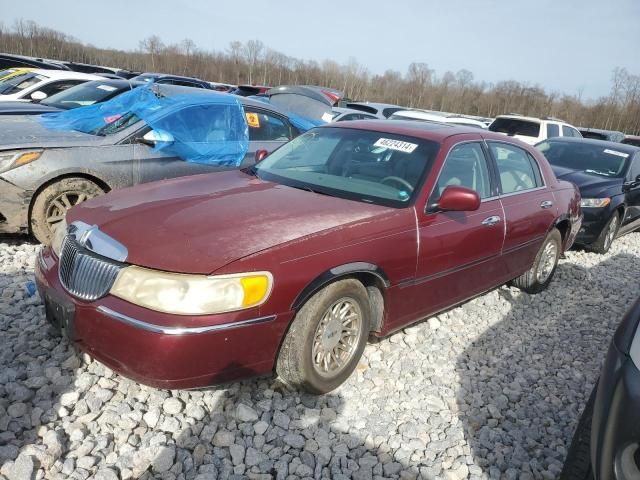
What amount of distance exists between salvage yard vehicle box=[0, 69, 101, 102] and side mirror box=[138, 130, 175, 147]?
406cm

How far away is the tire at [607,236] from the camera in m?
6.93

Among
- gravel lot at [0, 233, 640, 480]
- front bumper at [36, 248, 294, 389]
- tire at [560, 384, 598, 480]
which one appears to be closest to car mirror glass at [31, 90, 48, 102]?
gravel lot at [0, 233, 640, 480]

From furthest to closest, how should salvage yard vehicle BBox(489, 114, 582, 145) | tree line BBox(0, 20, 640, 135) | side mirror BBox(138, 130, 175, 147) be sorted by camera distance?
tree line BBox(0, 20, 640, 135) → salvage yard vehicle BBox(489, 114, 582, 145) → side mirror BBox(138, 130, 175, 147)

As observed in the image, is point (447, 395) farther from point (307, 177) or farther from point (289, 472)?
point (307, 177)

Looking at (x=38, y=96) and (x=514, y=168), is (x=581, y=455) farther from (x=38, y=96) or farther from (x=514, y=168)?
(x=38, y=96)

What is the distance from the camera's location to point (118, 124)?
521 centimetres

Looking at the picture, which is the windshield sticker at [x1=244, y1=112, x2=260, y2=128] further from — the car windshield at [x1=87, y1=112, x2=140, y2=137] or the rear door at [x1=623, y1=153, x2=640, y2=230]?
the rear door at [x1=623, y1=153, x2=640, y2=230]

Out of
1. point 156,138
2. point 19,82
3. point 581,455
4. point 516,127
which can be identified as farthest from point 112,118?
point 516,127

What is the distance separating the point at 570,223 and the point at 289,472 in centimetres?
414

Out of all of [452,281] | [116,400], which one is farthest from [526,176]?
[116,400]

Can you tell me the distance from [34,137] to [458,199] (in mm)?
3840

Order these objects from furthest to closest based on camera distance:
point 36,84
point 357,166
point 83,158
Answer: point 36,84 → point 83,158 → point 357,166

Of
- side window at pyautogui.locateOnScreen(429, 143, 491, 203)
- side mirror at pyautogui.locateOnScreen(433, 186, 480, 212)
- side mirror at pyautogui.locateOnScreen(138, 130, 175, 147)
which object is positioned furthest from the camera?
side mirror at pyautogui.locateOnScreen(138, 130, 175, 147)

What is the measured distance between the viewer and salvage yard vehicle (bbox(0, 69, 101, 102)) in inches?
324
